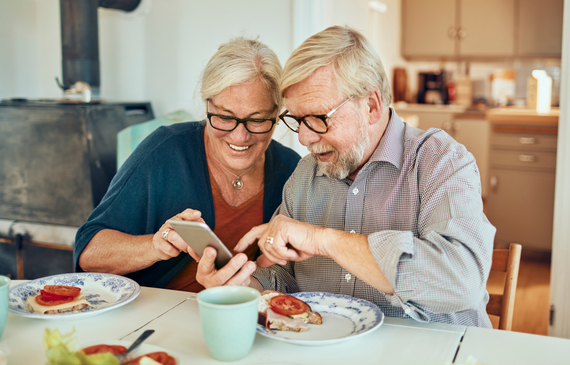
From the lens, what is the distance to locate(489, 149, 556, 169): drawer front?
3.75 m

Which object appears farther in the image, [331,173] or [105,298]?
[331,173]

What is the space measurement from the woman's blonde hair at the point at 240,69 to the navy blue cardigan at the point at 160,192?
0.20 metres

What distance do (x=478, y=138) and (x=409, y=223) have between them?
3370mm

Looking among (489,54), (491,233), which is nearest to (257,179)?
(491,233)

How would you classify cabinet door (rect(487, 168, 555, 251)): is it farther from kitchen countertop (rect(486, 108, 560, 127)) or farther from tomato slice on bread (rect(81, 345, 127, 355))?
tomato slice on bread (rect(81, 345, 127, 355))

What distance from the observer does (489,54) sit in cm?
448

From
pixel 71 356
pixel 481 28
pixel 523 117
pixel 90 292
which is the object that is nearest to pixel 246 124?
pixel 90 292

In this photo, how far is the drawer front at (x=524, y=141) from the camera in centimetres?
375

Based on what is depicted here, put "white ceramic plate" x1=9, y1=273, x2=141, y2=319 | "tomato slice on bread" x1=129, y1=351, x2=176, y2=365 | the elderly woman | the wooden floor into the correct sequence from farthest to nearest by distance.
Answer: the wooden floor → the elderly woman → "white ceramic plate" x1=9, y1=273, x2=141, y2=319 → "tomato slice on bread" x1=129, y1=351, x2=176, y2=365

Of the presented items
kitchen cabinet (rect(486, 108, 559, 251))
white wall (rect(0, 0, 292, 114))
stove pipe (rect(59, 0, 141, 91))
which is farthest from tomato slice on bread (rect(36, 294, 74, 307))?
kitchen cabinet (rect(486, 108, 559, 251))

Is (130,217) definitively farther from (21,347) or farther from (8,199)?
(8,199)

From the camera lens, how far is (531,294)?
317cm

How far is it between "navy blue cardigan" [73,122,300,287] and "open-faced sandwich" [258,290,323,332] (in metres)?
0.60

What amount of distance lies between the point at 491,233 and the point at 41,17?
2831 mm
